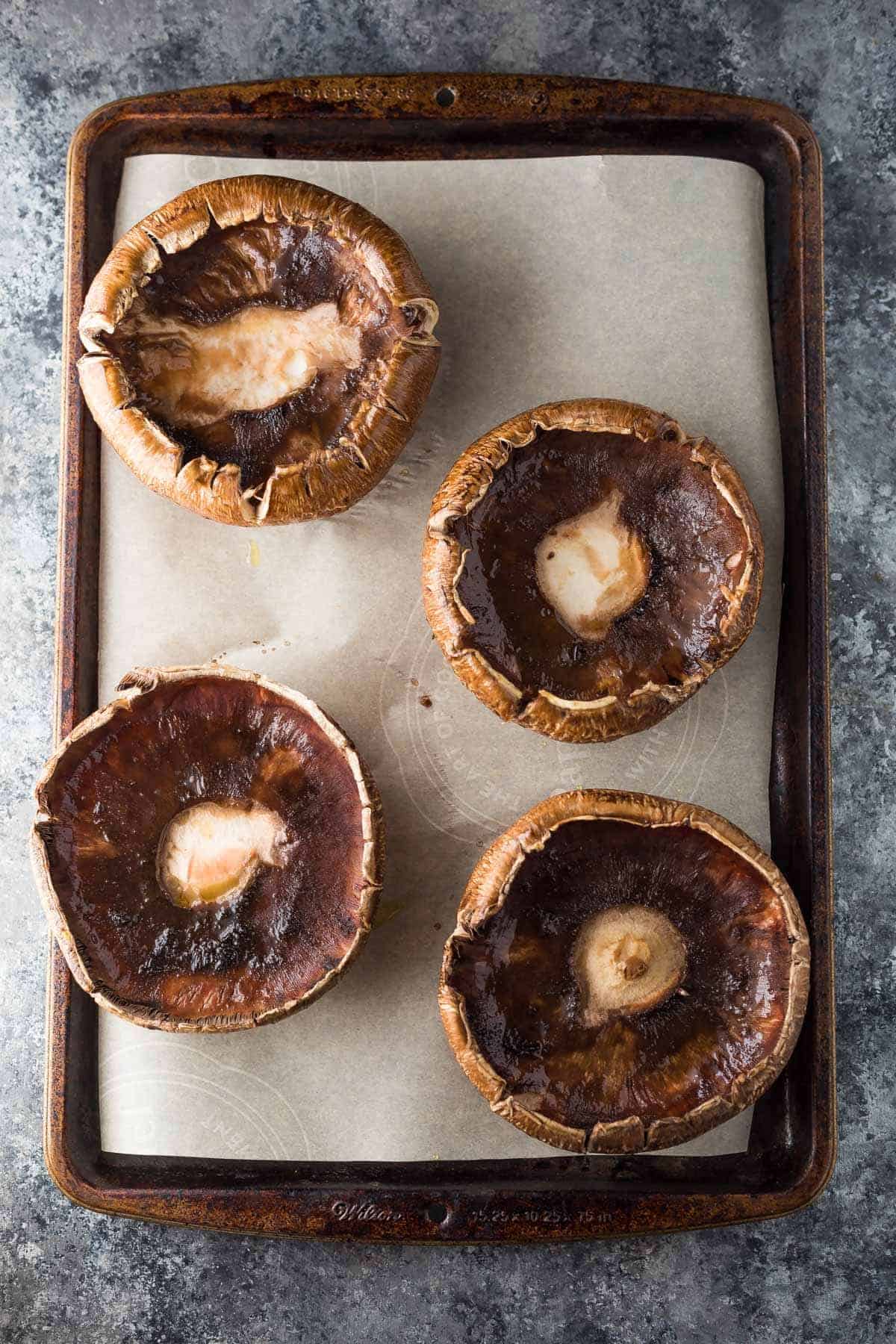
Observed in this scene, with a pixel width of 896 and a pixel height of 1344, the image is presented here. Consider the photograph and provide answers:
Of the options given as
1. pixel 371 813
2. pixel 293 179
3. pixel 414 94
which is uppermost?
pixel 414 94

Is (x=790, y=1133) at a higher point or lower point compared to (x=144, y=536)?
lower

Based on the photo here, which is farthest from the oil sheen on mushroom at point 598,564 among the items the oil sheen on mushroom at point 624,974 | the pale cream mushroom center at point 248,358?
the pale cream mushroom center at point 248,358

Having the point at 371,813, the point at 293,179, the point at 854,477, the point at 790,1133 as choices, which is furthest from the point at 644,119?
the point at 790,1133

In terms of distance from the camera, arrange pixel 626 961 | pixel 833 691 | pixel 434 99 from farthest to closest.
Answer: pixel 833 691
pixel 434 99
pixel 626 961

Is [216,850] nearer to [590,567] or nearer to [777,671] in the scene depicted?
[590,567]

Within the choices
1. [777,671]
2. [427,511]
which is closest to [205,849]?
[427,511]

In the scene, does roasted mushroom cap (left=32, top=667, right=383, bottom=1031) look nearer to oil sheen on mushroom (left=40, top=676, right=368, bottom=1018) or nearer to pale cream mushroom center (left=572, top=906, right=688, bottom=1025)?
oil sheen on mushroom (left=40, top=676, right=368, bottom=1018)

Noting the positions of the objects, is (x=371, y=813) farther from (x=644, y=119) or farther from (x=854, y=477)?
(x=644, y=119)

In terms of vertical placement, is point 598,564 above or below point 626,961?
above

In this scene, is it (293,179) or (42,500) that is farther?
(42,500)
